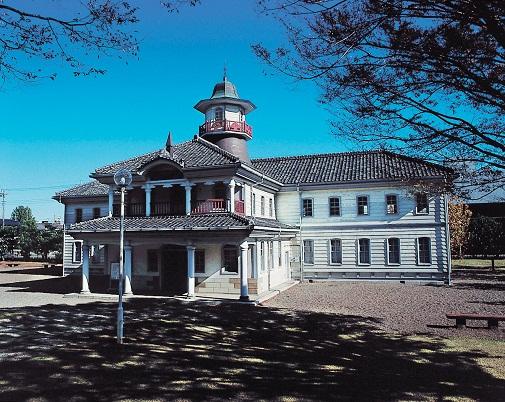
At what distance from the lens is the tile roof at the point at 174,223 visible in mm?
19359

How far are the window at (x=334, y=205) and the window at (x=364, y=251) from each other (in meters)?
2.46

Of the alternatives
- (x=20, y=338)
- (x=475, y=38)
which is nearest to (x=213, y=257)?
(x=20, y=338)

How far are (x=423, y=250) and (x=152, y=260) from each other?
16921 mm

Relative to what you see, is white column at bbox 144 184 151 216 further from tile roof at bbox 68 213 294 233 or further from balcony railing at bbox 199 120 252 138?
balcony railing at bbox 199 120 252 138

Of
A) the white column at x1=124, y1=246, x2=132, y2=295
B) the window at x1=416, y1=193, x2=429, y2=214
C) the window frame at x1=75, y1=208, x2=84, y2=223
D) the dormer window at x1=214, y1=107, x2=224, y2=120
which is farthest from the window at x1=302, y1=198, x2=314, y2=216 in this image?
the window frame at x1=75, y1=208, x2=84, y2=223

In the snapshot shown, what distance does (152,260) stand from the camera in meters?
23.6

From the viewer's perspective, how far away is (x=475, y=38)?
6953mm

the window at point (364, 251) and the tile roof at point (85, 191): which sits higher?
the tile roof at point (85, 191)

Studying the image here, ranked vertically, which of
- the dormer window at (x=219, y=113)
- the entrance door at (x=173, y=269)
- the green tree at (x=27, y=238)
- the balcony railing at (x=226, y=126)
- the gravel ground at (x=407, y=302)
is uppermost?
the dormer window at (x=219, y=113)

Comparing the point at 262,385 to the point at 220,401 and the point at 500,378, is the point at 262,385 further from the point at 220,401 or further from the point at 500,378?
the point at 500,378

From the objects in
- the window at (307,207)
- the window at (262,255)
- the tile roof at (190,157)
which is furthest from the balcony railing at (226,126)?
the window at (262,255)

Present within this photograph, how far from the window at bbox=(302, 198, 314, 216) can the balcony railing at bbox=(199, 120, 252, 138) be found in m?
6.08

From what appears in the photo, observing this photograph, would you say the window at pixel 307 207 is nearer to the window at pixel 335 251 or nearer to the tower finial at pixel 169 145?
the window at pixel 335 251

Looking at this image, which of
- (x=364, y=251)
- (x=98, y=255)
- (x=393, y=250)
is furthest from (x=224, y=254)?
(x=98, y=255)
